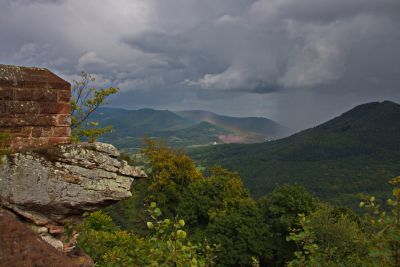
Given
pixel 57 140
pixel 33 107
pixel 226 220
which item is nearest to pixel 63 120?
pixel 57 140

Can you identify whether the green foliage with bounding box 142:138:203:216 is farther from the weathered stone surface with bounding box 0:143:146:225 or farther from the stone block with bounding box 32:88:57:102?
the stone block with bounding box 32:88:57:102

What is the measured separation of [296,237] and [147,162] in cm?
4128

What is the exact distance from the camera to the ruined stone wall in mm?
6832

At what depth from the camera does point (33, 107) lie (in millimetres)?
7031

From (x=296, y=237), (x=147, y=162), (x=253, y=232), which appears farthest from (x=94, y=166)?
(x=147, y=162)

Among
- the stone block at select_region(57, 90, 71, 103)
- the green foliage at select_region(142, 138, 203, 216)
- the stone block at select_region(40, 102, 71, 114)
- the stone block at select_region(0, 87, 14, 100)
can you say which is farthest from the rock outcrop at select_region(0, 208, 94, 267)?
the green foliage at select_region(142, 138, 203, 216)

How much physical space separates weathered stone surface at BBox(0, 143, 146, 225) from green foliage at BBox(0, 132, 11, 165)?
0.14m

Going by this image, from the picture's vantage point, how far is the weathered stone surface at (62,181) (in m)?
6.61

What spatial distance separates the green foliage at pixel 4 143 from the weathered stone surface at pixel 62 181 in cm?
14

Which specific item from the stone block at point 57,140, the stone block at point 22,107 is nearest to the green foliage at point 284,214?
the stone block at point 57,140

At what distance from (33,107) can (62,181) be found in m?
1.66

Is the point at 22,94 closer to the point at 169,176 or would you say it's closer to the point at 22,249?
the point at 22,249

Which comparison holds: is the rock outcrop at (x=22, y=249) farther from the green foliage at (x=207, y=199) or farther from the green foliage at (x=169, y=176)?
the green foliage at (x=169, y=176)

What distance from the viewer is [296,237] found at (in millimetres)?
6133
